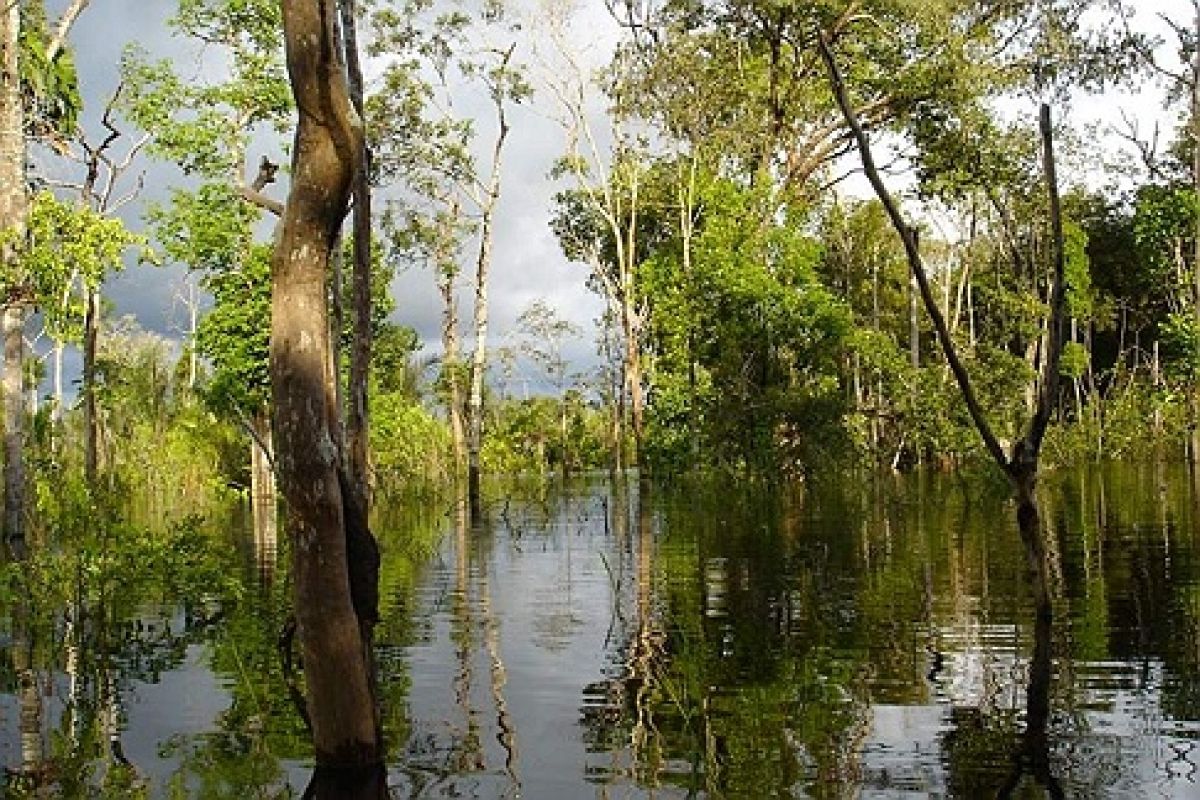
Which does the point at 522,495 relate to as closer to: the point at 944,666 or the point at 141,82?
the point at 141,82

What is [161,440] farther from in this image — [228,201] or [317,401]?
[317,401]

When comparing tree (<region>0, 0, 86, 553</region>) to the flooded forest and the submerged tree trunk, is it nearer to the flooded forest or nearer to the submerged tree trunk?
the flooded forest

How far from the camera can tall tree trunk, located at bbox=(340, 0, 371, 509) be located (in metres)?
9.89

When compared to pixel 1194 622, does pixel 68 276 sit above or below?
above

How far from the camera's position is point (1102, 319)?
2195 inches

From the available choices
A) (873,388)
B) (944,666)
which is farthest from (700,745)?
(873,388)

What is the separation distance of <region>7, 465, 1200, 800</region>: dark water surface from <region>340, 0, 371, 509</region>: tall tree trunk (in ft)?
6.52

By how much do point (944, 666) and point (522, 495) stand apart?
30015 mm

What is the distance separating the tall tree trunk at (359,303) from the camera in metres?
9.89

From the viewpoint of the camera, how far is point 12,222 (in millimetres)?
21297

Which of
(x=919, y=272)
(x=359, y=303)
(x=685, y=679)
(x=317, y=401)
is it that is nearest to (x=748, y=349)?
(x=685, y=679)

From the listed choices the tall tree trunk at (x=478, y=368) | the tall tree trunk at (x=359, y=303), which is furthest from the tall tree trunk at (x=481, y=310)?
the tall tree trunk at (x=359, y=303)

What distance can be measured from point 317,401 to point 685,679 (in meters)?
4.78

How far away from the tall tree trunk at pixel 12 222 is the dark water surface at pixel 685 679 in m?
3.88
